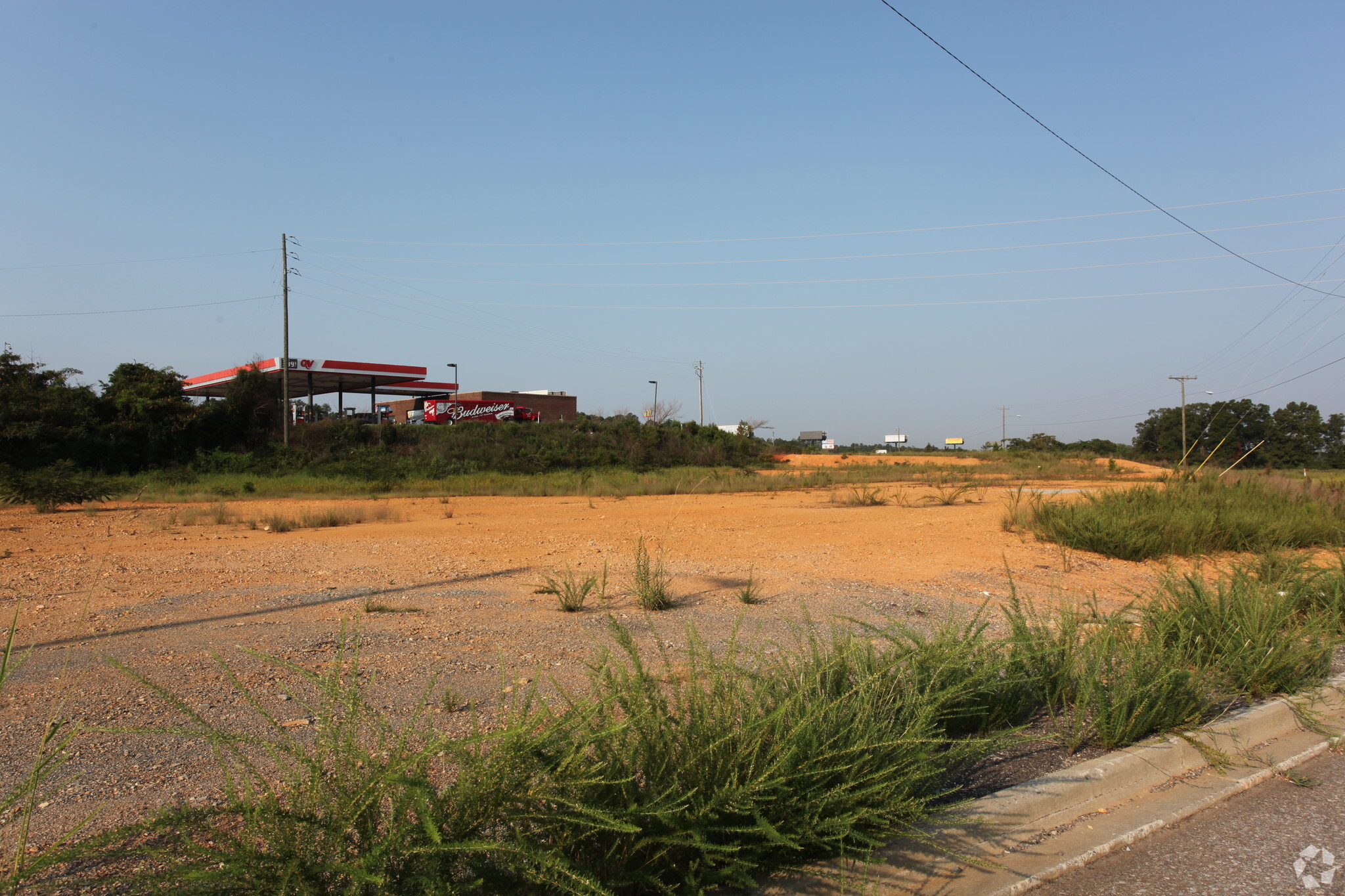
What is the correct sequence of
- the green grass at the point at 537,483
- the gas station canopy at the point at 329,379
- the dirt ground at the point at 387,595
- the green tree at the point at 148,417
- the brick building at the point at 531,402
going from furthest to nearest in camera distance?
the brick building at the point at 531,402 → the gas station canopy at the point at 329,379 → the green tree at the point at 148,417 → the green grass at the point at 537,483 → the dirt ground at the point at 387,595

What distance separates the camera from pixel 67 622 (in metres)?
6.84

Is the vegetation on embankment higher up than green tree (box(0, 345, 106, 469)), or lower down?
lower down

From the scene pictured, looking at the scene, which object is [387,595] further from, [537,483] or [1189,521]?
[537,483]

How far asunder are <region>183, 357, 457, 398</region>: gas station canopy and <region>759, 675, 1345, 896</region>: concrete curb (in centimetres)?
4599

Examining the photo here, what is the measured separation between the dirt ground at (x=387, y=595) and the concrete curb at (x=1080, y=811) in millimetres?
1231

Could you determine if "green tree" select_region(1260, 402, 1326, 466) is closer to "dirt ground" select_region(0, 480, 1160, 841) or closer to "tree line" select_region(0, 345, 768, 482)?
"tree line" select_region(0, 345, 768, 482)

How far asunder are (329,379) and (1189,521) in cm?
5208

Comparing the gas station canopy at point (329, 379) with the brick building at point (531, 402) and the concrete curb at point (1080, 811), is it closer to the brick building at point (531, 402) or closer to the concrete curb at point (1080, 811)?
the brick building at point (531, 402)

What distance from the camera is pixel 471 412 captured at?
56.4 meters

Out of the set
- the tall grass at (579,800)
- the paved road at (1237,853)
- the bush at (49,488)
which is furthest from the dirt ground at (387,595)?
the paved road at (1237,853)

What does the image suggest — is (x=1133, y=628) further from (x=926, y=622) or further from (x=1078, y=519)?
(x=1078, y=519)

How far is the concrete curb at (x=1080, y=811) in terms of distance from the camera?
125 inches

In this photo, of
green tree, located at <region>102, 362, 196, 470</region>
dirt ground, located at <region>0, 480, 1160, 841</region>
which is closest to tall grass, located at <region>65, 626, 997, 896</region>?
dirt ground, located at <region>0, 480, 1160, 841</region>

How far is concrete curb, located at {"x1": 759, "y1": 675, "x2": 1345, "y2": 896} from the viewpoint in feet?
10.4
